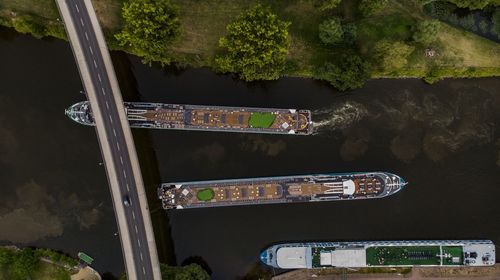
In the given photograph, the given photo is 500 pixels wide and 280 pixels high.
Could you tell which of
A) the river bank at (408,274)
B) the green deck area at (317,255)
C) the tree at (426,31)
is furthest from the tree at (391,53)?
the river bank at (408,274)

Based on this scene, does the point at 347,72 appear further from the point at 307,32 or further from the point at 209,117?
the point at 209,117

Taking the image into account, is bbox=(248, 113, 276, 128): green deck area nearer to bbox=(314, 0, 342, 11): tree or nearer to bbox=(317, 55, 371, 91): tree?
bbox=(317, 55, 371, 91): tree

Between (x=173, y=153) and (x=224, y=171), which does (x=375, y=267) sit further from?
(x=173, y=153)

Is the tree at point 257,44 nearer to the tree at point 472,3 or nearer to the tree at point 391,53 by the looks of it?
the tree at point 391,53

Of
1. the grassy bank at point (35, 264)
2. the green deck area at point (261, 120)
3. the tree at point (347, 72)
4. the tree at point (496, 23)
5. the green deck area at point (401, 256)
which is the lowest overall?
the green deck area at point (401, 256)

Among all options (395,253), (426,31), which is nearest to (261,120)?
(426,31)

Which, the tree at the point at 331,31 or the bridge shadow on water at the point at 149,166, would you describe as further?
the bridge shadow on water at the point at 149,166

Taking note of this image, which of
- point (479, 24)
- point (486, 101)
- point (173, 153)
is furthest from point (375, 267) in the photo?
point (479, 24)
